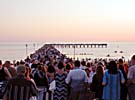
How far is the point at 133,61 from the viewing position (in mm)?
11195

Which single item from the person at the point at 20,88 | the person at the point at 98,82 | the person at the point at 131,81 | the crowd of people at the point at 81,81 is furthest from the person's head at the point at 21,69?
the person at the point at 131,81

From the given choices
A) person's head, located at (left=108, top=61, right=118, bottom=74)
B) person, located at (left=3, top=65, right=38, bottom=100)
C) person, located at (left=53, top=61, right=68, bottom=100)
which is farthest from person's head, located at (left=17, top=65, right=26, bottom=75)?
person, located at (left=53, top=61, right=68, bottom=100)

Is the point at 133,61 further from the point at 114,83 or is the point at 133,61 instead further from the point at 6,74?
the point at 6,74

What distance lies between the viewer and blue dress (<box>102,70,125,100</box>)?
399 inches

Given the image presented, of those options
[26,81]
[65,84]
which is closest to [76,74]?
→ [65,84]

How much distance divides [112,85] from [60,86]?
1904mm

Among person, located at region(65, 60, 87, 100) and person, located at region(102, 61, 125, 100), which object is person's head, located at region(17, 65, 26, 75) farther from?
person, located at region(65, 60, 87, 100)

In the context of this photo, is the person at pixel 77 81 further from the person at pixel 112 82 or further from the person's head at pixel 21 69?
the person's head at pixel 21 69

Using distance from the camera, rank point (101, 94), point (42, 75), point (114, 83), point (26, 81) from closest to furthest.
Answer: point (26, 81), point (114, 83), point (101, 94), point (42, 75)

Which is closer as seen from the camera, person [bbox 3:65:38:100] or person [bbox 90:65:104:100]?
person [bbox 3:65:38:100]

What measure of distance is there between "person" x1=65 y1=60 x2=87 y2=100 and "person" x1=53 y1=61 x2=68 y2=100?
20cm

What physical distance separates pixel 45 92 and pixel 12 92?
4188 mm

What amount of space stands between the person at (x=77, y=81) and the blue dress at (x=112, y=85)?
1.14 metres

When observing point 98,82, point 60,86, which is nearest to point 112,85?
point 98,82
